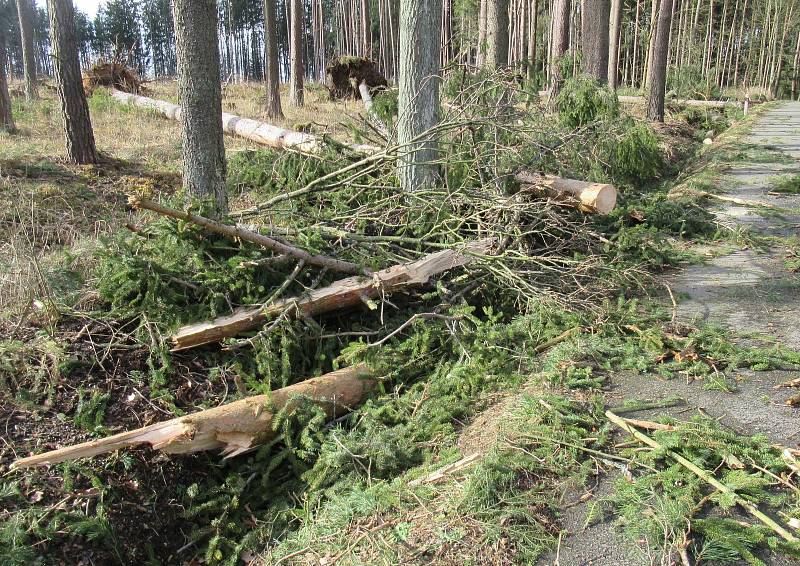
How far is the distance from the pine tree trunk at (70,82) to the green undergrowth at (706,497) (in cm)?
1014

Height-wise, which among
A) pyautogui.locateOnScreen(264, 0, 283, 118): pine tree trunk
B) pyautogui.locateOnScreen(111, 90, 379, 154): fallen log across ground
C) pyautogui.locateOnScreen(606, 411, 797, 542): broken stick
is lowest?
pyautogui.locateOnScreen(606, 411, 797, 542): broken stick

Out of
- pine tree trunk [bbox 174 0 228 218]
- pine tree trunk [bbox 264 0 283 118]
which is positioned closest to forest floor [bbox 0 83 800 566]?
pine tree trunk [bbox 174 0 228 218]

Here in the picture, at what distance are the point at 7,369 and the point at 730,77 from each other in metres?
45.9

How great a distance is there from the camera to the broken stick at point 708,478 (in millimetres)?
2674

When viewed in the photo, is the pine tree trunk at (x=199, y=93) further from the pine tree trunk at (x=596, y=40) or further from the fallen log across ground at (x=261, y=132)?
the pine tree trunk at (x=596, y=40)

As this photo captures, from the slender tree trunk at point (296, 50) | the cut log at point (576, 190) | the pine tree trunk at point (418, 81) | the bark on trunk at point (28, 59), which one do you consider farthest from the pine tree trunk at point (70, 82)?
the bark on trunk at point (28, 59)

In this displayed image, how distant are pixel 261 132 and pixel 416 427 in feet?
30.7

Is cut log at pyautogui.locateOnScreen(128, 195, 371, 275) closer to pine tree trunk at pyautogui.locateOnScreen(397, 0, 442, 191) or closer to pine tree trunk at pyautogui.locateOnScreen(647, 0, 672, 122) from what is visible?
pine tree trunk at pyautogui.locateOnScreen(397, 0, 442, 191)

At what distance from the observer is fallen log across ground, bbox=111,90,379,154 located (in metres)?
7.68

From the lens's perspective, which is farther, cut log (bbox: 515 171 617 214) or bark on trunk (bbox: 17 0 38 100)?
bark on trunk (bbox: 17 0 38 100)

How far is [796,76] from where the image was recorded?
126 ft

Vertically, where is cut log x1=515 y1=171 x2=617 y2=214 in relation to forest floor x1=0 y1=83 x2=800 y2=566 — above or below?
above

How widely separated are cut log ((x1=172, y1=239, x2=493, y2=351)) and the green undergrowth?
7.69 feet

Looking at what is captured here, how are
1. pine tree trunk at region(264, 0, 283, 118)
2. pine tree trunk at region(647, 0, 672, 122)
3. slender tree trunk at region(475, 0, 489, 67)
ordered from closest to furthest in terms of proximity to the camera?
1. slender tree trunk at region(475, 0, 489, 67)
2. pine tree trunk at region(647, 0, 672, 122)
3. pine tree trunk at region(264, 0, 283, 118)
